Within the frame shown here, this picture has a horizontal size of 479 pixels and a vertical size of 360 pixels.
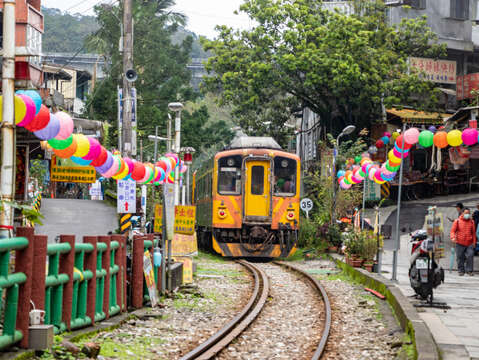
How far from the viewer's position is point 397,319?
33.9 ft

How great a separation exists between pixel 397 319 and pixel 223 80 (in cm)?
2481

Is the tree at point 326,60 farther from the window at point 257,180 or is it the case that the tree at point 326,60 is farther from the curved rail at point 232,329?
the curved rail at point 232,329

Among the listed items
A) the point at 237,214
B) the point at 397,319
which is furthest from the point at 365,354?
the point at 237,214

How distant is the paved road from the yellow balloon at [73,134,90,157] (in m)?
11.5

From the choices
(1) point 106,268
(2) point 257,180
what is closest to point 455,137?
(2) point 257,180

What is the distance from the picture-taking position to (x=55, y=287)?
7238 millimetres

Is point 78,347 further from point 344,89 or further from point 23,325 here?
point 344,89

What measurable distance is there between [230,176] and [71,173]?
8.85 m

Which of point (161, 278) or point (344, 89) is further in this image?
point (344, 89)

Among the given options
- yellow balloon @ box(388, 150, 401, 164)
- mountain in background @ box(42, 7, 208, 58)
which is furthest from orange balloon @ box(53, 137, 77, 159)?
mountain in background @ box(42, 7, 208, 58)

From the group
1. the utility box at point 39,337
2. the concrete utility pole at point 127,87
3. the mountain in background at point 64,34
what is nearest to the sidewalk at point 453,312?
the utility box at point 39,337

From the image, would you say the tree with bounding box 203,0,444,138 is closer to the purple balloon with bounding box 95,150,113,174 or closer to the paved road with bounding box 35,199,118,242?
the paved road with bounding box 35,199,118,242

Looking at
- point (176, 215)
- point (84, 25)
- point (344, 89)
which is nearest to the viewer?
point (176, 215)

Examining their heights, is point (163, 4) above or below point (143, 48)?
above
